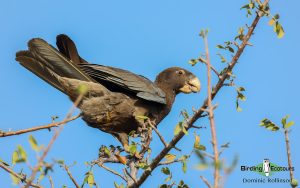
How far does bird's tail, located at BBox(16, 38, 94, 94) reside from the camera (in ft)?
21.5

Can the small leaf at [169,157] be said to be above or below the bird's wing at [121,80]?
below

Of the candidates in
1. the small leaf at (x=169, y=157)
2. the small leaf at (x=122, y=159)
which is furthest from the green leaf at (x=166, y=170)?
the small leaf at (x=122, y=159)

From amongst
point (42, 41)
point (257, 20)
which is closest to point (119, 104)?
point (42, 41)

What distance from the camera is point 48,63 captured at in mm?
6746

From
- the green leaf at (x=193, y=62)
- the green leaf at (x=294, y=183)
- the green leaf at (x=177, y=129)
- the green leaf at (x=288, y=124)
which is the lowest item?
the green leaf at (x=294, y=183)

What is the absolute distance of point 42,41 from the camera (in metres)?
6.54

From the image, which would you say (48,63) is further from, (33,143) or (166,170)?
(33,143)

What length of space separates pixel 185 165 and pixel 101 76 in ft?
9.58

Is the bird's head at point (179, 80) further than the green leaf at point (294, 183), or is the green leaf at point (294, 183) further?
the bird's head at point (179, 80)

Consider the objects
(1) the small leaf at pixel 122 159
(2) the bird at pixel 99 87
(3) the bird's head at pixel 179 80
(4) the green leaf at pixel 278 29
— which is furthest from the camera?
(3) the bird's head at pixel 179 80

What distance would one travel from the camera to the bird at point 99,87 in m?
6.72

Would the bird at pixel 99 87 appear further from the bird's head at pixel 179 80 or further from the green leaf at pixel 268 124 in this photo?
the green leaf at pixel 268 124

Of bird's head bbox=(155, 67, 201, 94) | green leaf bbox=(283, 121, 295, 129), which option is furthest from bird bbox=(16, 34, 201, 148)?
green leaf bbox=(283, 121, 295, 129)

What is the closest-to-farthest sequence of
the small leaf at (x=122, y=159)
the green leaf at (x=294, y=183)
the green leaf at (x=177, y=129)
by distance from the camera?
1. the green leaf at (x=294, y=183)
2. the green leaf at (x=177, y=129)
3. the small leaf at (x=122, y=159)
